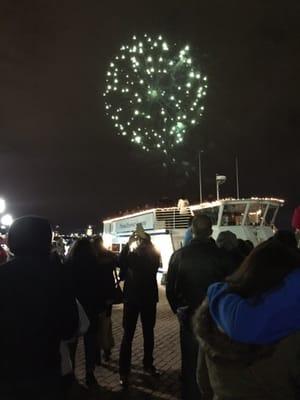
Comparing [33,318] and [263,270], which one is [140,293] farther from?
[263,270]

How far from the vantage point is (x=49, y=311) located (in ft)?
10.3

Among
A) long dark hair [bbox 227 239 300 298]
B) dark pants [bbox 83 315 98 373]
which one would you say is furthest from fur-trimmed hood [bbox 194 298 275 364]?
dark pants [bbox 83 315 98 373]

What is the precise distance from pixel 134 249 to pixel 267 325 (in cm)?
545

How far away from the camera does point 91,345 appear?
6.71 meters

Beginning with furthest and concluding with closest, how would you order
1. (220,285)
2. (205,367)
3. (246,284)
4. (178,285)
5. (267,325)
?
(178,285)
(205,367)
(220,285)
(246,284)
(267,325)

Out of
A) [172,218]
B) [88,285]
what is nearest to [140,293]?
[88,285]

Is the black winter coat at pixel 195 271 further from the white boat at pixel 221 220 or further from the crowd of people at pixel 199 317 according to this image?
the white boat at pixel 221 220

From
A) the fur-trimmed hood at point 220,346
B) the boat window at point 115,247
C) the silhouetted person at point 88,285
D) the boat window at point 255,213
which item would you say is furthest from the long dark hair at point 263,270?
the boat window at point 115,247

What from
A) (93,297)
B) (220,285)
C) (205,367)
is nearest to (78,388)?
(93,297)

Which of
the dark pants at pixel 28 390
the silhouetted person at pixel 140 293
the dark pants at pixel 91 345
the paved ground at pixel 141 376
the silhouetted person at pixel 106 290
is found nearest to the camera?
the dark pants at pixel 28 390

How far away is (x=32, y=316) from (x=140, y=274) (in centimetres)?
414

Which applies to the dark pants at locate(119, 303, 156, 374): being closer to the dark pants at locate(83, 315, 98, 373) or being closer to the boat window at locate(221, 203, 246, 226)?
the dark pants at locate(83, 315, 98, 373)

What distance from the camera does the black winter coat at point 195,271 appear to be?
4.92 metres

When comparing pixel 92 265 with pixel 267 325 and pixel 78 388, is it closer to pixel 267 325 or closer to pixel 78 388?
pixel 78 388
